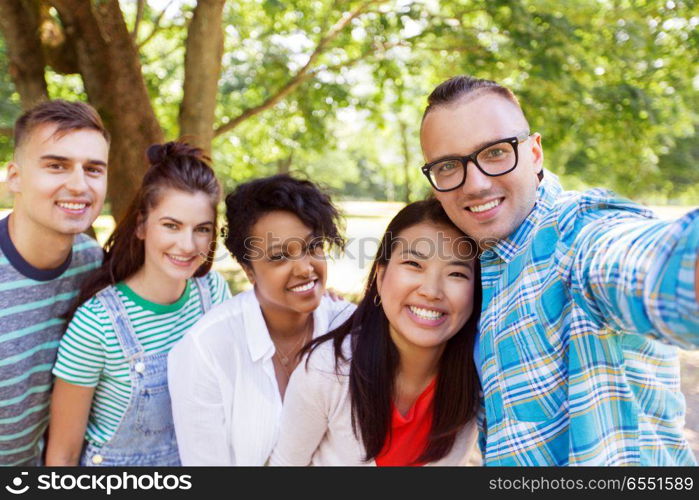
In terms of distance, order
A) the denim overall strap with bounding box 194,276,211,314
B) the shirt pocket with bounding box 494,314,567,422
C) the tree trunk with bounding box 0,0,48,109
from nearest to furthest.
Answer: the shirt pocket with bounding box 494,314,567,422 < the denim overall strap with bounding box 194,276,211,314 < the tree trunk with bounding box 0,0,48,109

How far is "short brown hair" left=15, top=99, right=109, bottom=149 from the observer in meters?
2.37

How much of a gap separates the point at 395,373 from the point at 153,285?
122cm

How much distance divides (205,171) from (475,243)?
1407mm

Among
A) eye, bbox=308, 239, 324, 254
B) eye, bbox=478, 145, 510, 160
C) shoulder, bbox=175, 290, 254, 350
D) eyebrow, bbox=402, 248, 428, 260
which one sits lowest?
shoulder, bbox=175, 290, 254, 350

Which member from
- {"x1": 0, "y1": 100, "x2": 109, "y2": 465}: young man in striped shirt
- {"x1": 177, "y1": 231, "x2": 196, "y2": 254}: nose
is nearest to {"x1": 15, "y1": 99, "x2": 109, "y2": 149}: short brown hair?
{"x1": 0, "y1": 100, "x2": 109, "y2": 465}: young man in striped shirt

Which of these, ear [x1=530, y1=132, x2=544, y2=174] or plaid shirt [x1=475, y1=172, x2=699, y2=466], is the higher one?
ear [x1=530, y1=132, x2=544, y2=174]

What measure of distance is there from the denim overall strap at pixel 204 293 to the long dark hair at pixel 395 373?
88 centimetres

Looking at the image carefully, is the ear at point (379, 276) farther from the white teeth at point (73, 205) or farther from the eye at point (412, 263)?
the white teeth at point (73, 205)

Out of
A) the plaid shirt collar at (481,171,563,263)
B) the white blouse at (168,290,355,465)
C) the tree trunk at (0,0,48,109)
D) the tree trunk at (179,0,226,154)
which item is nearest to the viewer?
the plaid shirt collar at (481,171,563,263)

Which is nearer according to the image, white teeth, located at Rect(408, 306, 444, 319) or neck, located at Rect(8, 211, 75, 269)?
white teeth, located at Rect(408, 306, 444, 319)

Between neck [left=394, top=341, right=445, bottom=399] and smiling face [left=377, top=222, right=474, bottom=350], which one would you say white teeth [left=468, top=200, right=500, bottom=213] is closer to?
smiling face [left=377, top=222, right=474, bottom=350]

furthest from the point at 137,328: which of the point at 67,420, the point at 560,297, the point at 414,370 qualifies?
the point at 560,297

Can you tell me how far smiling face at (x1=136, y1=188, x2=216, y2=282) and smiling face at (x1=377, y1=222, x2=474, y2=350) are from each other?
1019 millimetres
